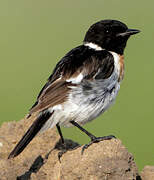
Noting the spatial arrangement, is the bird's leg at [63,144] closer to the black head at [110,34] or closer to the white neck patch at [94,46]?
the white neck patch at [94,46]

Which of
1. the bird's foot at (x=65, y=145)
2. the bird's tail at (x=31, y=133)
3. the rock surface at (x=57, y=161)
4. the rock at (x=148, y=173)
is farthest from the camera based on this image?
the bird's foot at (x=65, y=145)

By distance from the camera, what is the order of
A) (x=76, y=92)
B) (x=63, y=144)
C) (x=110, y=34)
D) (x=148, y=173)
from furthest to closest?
(x=110, y=34) → (x=63, y=144) → (x=76, y=92) → (x=148, y=173)

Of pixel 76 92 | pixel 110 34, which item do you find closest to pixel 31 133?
pixel 76 92

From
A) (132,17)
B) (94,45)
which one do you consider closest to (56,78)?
(94,45)

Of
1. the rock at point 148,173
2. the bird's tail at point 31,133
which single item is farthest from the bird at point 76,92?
the rock at point 148,173

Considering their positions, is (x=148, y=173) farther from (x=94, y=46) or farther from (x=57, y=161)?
(x=94, y=46)

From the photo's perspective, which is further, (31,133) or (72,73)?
(72,73)

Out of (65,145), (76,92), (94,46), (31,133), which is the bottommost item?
(65,145)
